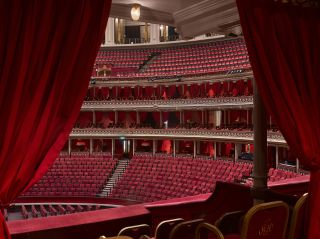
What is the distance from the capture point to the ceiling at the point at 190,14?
4.50 metres

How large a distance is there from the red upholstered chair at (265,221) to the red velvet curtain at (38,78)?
5.05 ft

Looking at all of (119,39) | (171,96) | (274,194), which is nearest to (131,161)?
(171,96)

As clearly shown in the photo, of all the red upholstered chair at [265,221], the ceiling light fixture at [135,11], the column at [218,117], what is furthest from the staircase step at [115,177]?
the red upholstered chair at [265,221]

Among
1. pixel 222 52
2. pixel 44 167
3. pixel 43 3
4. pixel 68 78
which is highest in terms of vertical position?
pixel 222 52

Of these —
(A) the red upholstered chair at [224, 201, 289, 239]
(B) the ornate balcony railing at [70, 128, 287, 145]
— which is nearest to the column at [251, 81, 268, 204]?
(A) the red upholstered chair at [224, 201, 289, 239]

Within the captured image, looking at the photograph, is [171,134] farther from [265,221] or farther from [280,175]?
[265,221]

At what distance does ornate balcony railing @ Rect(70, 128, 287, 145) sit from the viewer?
2405 centimetres

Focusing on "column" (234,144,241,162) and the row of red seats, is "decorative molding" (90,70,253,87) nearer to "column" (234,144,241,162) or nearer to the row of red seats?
"column" (234,144,241,162)

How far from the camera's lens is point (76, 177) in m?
25.2

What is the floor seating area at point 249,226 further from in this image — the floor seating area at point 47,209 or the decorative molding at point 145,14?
the floor seating area at point 47,209

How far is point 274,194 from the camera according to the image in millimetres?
4086

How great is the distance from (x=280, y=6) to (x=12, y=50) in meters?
2.76

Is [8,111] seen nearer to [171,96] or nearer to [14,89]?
[14,89]

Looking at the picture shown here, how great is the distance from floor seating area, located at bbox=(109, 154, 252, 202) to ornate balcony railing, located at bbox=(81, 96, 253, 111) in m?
3.93
